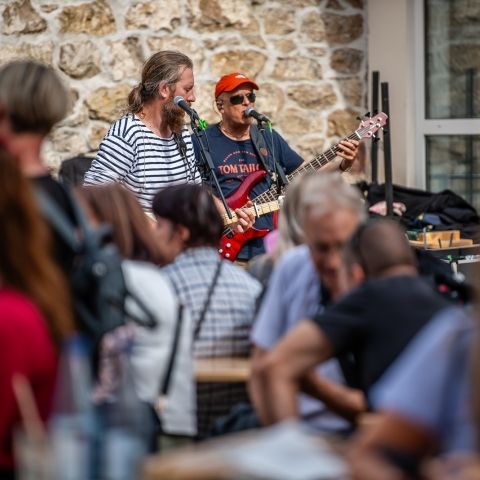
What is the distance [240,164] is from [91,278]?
366 centimetres

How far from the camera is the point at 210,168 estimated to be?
6668 millimetres

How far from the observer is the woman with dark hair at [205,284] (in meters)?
4.06

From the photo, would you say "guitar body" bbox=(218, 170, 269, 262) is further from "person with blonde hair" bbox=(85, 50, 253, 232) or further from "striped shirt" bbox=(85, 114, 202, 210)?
"striped shirt" bbox=(85, 114, 202, 210)

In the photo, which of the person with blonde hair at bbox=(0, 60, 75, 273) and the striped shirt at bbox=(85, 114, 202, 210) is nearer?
the person with blonde hair at bbox=(0, 60, 75, 273)

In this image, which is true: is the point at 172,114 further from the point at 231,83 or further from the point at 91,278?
the point at 91,278

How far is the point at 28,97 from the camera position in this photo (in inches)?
138

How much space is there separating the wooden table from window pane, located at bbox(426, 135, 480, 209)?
517cm

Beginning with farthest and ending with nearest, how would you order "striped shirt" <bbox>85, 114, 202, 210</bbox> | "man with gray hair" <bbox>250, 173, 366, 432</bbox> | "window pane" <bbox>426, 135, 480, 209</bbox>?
"window pane" <bbox>426, 135, 480, 209</bbox> < "striped shirt" <bbox>85, 114, 202, 210</bbox> < "man with gray hair" <bbox>250, 173, 366, 432</bbox>

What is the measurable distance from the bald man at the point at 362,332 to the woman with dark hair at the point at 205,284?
0.64 meters

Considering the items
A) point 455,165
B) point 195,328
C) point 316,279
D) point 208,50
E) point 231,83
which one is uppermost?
point 208,50

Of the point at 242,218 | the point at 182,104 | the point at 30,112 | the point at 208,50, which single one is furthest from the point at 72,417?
the point at 208,50

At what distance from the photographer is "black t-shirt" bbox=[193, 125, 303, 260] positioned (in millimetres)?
6797

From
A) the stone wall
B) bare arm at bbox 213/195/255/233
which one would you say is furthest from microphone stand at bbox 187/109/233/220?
the stone wall

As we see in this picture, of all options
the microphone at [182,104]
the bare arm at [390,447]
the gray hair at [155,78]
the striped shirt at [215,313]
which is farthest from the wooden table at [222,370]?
the gray hair at [155,78]
